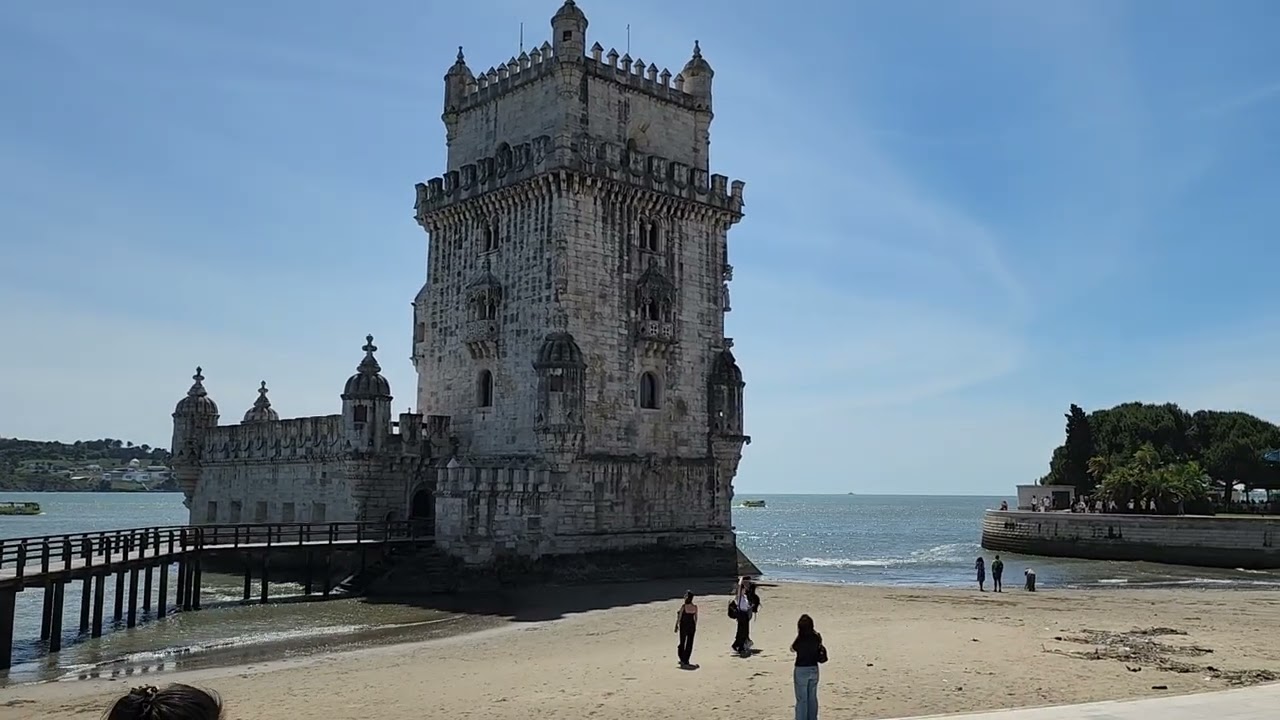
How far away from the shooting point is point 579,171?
42.6 metres

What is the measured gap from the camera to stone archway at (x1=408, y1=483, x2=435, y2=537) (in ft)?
147

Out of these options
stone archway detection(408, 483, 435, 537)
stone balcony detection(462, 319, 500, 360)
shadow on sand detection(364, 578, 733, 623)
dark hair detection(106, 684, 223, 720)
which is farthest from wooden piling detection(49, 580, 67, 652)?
dark hair detection(106, 684, 223, 720)

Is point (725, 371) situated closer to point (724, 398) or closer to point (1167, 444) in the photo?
point (724, 398)

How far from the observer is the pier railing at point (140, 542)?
3072 cm

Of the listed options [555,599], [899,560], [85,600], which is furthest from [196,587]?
[899,560]

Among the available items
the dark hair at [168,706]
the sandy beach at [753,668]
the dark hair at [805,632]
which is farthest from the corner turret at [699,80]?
the dark hair at [168,706]

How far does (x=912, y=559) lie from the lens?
75.7 m

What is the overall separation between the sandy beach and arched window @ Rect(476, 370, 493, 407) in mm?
12666

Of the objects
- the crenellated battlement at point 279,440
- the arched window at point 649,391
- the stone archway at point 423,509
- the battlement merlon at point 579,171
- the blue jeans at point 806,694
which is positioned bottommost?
the blue jeans at point 806,694

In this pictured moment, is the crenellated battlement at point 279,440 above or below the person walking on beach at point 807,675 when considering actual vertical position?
above

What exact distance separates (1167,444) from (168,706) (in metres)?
103

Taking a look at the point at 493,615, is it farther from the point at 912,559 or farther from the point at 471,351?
the point at 912,559

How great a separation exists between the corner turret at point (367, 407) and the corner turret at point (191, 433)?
16.4 meters

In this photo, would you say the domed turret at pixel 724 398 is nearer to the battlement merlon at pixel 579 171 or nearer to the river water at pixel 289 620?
Answer: the battlement merlon at pixel 579 171
